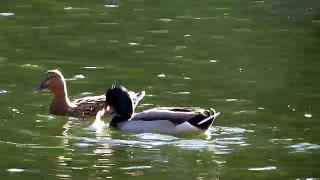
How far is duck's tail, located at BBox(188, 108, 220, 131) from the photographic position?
16109mm

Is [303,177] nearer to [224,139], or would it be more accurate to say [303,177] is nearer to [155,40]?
[224,139]

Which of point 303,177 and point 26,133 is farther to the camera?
point 26,133

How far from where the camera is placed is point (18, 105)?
17641 millimetres

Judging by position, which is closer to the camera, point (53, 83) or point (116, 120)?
point (116, 120)

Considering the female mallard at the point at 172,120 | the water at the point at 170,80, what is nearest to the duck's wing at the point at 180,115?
the female mallard at the point at 172,120

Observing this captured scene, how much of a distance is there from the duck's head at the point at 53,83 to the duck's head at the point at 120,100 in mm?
1390

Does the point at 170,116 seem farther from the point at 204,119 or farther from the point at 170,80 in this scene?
the point at 170,80

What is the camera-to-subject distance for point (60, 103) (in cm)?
1820

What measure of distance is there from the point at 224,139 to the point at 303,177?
6.93 ft

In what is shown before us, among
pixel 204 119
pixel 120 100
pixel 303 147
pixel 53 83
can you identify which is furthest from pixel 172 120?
pixel 53 83

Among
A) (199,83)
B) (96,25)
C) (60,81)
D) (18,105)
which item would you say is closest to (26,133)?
(18,105)

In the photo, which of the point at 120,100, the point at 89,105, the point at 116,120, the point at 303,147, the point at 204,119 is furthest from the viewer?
the point at 89,105

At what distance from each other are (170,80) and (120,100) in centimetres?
248

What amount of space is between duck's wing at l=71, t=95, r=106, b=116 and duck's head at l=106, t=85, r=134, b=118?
392 mm
